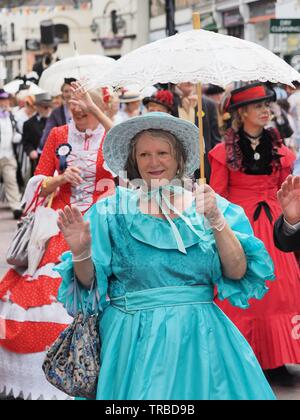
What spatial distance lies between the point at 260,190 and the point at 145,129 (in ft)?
8.89

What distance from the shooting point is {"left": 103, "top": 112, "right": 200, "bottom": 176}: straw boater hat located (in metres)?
3.91

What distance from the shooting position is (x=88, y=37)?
51.3 metres

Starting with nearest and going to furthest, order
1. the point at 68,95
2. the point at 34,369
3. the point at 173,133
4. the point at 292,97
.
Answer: the point at 173,133 < the point at 34,369 < the point at 68,95 < the point at 292,97

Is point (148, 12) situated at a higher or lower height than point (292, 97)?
lower

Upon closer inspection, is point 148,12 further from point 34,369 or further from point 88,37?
point 34,369

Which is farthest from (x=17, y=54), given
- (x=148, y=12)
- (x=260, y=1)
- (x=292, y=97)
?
(x=292, y=97)

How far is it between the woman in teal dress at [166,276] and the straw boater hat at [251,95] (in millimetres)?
2712

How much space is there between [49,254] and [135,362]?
89.2 inches

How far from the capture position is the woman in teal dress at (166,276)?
145 inches

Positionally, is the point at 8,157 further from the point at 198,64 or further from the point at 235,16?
the point at 235,16

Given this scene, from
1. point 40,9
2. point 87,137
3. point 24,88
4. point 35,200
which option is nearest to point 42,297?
point 35,200

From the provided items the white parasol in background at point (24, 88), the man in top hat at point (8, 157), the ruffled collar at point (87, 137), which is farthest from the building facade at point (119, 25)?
the ruffled collar at point (87, 137)
